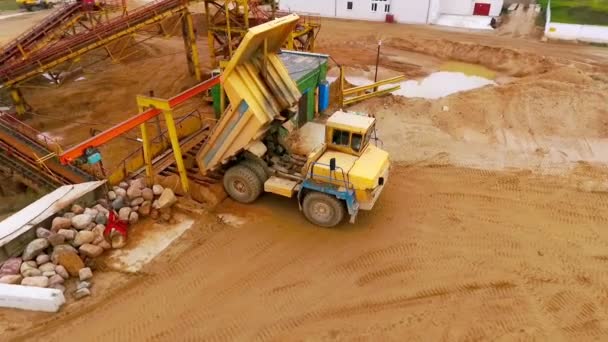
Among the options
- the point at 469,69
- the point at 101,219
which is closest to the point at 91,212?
the point at 101,219

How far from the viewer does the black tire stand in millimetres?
9320

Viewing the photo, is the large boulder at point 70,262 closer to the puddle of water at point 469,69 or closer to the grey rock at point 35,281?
the grey rock at point 35,281

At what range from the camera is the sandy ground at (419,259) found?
6875 mm

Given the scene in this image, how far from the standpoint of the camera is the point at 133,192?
9.17 meters

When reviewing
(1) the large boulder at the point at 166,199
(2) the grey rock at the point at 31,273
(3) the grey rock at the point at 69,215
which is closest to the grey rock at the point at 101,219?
(3) the grey rock at the point at 69,215

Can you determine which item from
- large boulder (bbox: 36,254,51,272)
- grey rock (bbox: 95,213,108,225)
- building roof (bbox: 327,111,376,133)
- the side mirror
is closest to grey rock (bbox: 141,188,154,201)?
grey rock (bbox: 95,213,108,225)

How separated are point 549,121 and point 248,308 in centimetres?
1185

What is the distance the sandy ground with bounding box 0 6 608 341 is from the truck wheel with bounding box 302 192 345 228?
0.84 feet

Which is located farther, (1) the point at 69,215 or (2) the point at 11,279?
(1) the point at 69,215

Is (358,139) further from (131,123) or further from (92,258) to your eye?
(92,258)

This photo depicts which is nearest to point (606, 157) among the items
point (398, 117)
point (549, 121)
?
point (549, 121)

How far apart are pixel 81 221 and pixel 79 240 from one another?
1.50 ft

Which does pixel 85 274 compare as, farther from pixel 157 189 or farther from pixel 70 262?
pixel 157 189

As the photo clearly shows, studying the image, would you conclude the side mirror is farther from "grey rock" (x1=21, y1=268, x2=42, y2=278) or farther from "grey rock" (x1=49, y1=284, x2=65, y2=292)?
"grey rock" (x1=21, y1=268, x2=42, y2=278)
